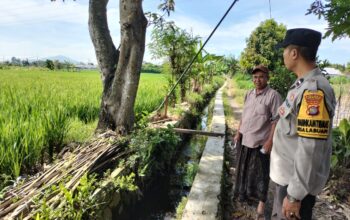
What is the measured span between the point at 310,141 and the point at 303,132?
6 centimetres

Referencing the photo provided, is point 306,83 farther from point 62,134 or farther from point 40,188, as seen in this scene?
point 62,134

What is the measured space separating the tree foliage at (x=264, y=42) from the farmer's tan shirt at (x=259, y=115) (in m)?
17.8

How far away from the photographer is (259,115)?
10.3 feet

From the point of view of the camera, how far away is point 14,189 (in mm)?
2250

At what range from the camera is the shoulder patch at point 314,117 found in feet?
4.81

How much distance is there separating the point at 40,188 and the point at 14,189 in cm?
20

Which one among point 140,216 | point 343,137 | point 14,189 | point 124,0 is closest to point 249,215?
point 140,216

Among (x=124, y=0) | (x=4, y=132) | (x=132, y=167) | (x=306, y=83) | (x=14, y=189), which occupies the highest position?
(x=124, y=0)

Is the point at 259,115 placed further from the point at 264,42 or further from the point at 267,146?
the point at 264,42

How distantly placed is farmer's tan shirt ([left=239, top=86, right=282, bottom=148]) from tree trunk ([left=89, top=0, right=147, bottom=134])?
167 centimetres

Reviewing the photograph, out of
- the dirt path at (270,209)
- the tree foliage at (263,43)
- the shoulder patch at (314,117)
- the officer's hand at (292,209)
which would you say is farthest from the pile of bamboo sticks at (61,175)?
the tree foliage at (263,43)

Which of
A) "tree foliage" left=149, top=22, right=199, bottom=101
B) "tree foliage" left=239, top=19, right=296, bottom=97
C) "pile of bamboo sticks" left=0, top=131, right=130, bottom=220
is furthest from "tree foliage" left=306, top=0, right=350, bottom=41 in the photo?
"tree foliage" left=239, top=19, right=296, bottom=97

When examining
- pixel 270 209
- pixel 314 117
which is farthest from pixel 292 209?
pixel 270 209

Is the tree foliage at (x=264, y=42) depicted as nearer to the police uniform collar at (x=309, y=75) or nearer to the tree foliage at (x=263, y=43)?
the tree foliage at (x=263, y=43)
